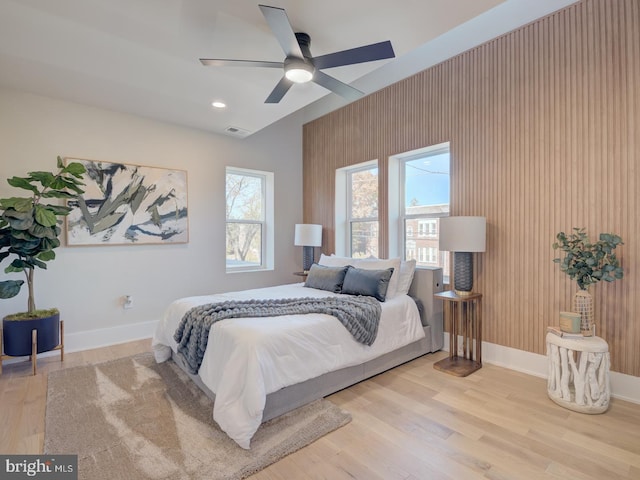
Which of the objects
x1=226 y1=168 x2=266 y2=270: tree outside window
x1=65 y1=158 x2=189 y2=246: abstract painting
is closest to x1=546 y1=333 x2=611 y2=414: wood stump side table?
x1=226 y1=168 x2=266 y2=270: tree outside window

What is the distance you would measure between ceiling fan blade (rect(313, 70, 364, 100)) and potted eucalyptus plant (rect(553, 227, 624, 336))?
2.01 metres

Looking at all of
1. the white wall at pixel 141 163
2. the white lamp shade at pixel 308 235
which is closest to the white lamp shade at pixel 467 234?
the white lamp shade at pixel 308 235

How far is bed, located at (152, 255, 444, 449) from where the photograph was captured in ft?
6.27

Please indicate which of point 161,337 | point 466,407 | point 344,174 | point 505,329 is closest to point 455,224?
point 505,329

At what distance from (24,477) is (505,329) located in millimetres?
3578

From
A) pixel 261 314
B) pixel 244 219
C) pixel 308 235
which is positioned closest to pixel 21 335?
pixel 261 314

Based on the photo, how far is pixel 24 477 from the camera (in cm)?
164

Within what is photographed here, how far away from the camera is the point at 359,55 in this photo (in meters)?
2.09

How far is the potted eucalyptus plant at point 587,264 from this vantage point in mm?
2273

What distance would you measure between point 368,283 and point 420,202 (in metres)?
1.40

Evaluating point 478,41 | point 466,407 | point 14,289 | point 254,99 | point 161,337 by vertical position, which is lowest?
point 466,407

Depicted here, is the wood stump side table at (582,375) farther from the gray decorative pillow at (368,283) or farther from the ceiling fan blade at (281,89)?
the ceiling fan blade at (281,89)

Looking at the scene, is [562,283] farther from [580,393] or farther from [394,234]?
[394,234]

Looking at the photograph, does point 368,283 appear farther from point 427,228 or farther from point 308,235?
point 308,235
